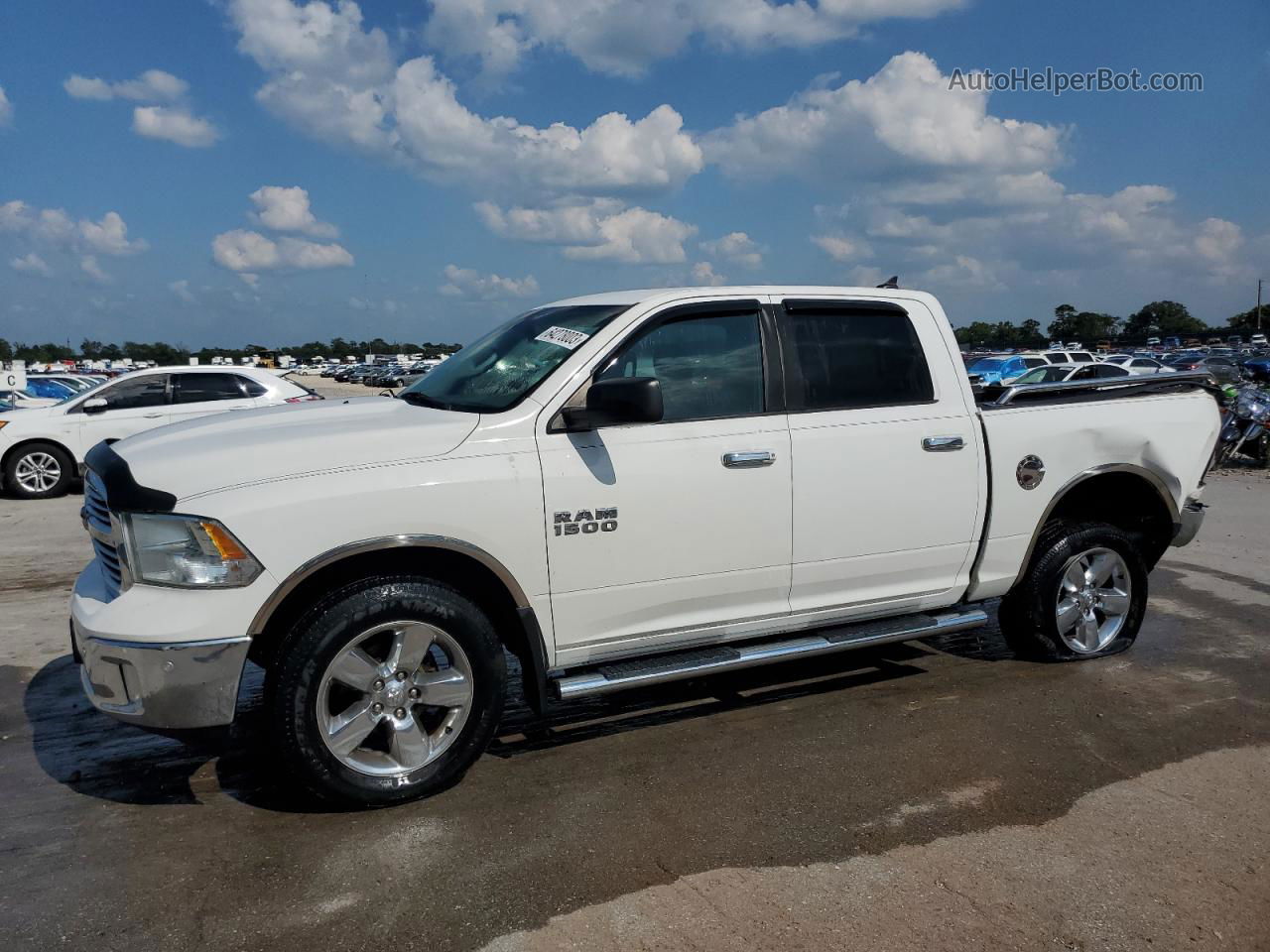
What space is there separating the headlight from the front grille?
0.65ft

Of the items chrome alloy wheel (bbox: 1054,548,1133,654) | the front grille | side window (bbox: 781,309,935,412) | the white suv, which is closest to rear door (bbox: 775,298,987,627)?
side window (bbox: 781,309,935,412)

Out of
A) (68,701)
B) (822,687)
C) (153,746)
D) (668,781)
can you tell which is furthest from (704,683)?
(68,701)

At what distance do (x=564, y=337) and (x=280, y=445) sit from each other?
4.27 ft

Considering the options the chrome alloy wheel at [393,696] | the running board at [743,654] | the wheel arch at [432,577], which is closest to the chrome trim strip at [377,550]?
the wheel arch at [432,577]

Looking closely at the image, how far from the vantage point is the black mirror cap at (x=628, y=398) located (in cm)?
362

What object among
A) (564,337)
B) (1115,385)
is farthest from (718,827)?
(1115,385)

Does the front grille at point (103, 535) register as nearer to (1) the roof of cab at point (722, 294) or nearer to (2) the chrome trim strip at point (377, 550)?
(2) the chrome trim strip at point (377, 550)

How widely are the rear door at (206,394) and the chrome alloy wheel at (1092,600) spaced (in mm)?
9998

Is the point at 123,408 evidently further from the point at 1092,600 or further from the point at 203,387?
the point at 1092,600

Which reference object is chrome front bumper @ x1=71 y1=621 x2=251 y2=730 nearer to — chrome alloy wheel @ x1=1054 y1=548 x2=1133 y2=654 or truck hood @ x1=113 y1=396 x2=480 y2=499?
truck hood @ x1=113 y1=396 x2=480 y2=499

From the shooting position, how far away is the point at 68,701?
4812mm

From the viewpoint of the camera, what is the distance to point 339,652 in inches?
135

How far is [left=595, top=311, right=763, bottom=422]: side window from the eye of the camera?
410 cm

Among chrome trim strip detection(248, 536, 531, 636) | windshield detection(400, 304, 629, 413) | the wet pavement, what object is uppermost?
windshield detection(400, 304, 629, 413)
